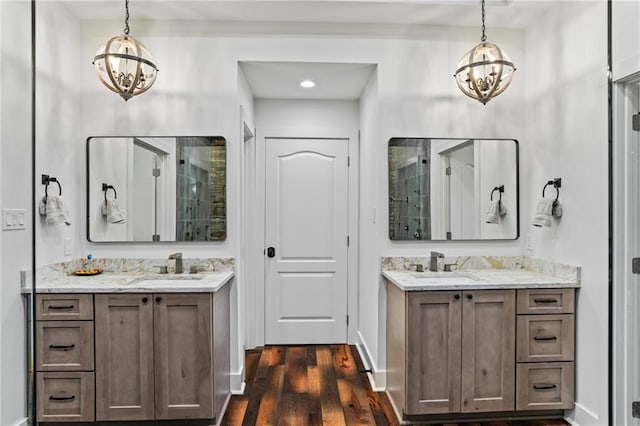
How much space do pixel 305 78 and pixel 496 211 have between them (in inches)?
70.1

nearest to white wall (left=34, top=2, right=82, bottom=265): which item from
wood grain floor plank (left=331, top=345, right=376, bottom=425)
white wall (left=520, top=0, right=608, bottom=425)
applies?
wood grain floor plank (left=331, top=345, right=376, bottom=425)

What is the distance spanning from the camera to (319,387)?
9.77ft

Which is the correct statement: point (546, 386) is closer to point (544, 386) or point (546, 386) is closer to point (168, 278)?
point (544, 386)

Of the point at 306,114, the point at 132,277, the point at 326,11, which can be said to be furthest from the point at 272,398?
the point at 326,11

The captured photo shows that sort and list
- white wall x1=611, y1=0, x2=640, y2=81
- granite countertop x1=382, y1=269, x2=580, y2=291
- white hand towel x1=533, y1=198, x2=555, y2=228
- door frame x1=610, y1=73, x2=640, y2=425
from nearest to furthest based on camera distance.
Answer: white wall x1=611, y1=0, x2=640, y2=81
door frame x1=610, y1=73, x2=640, y2=425
granite countertop x1=382, y1=269, x2=580, y2=291
white hand towel x1=533, y1=198, x2=555, y2=228

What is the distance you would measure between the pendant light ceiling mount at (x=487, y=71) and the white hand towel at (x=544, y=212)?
31.5 inches

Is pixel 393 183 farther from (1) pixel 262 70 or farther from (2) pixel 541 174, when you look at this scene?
Result: (1) pixel 262 70

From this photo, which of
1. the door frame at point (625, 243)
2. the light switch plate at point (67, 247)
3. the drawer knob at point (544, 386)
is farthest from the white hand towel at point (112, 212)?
the door frame at point (625, 243)

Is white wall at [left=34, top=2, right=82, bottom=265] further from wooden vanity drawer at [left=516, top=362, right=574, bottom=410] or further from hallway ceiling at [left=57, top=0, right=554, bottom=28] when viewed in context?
wooden vanity drawer at [left=516, top=362, right=574, bottom=410]

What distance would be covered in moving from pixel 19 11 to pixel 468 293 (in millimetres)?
3001

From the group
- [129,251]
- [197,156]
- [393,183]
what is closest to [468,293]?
[393,183]

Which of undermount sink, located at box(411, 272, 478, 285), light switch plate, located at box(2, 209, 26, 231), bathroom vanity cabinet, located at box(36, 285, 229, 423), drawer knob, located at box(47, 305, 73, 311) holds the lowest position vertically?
bathroom vanity cabinet, located at box(36, 285, 229, 423)

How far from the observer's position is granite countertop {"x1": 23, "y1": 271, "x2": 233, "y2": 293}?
2.31m

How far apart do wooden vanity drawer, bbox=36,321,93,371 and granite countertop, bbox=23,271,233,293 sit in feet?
0.66
